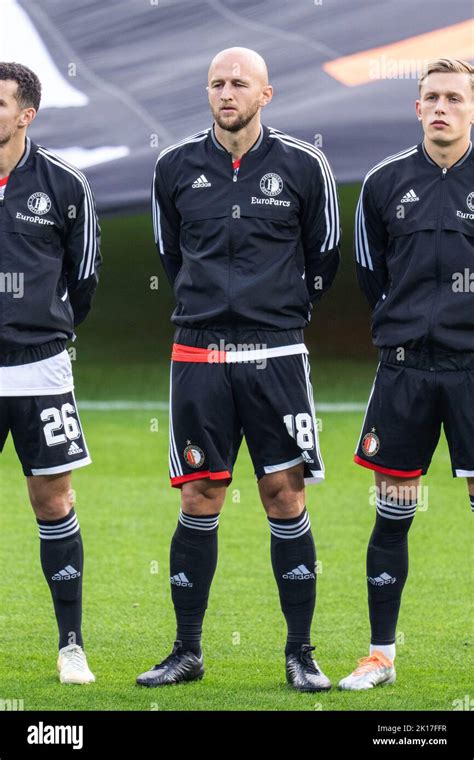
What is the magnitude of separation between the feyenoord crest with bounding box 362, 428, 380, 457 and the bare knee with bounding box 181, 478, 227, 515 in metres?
0.42

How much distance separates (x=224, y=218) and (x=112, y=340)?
6.00m

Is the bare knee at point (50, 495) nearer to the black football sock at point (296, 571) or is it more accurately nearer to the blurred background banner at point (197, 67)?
the black football sock at point (296, 571)

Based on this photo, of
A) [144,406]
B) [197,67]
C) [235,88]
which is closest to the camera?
[235,88]

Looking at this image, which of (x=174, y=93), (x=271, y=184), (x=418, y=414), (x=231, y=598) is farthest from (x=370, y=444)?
(x=174, y=93)

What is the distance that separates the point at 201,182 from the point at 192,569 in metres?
1.14

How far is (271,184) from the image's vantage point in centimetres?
351

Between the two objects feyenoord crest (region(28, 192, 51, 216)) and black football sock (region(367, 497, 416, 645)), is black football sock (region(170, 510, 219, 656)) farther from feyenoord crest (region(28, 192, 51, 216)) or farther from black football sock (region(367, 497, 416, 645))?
feyenoord crest (region(28, 192, 51, 216))

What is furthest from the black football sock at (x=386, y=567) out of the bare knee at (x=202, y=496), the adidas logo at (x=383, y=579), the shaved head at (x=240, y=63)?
the shaved head at (x=240, y=63)

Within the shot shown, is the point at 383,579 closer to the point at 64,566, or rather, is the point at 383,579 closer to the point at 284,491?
the point at 284,491

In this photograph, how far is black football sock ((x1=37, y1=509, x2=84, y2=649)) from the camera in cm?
365

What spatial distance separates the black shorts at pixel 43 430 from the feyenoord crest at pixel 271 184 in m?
0.83

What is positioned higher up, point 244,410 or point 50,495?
point 244,410

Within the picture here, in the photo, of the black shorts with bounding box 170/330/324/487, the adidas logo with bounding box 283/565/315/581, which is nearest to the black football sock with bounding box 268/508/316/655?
the adidas logo with bounding box 283/565/315/581
